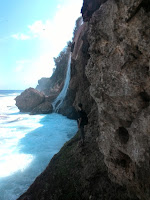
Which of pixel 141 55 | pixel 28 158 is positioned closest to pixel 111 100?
pixel 141 55

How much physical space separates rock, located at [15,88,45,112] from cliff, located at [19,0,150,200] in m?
28.3

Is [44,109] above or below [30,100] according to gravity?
below

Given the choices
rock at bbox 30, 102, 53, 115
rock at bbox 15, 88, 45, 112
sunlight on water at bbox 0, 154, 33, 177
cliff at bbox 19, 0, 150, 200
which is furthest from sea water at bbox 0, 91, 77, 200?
rock at bbox 15, 88, 45, 112

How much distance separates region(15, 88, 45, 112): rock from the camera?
117ft

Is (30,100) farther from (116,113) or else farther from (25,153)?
(116,113)

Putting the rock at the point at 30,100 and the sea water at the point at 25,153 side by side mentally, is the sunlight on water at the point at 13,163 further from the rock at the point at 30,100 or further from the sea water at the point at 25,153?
the rock at the point at 30,100

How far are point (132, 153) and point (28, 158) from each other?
1035 centimetres

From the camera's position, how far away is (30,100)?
36281 millimetres

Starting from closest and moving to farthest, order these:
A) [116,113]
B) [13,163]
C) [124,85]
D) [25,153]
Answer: [124,85], [116,113], [13,163], [25,153]

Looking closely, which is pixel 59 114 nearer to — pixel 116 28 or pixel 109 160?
pixel 109 160

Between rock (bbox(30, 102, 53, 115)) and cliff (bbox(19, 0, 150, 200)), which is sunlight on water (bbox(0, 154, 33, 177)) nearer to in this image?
cliff (bbox(19, 0, 150, 200))

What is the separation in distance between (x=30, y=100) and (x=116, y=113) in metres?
32.8

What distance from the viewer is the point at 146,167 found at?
4277 millimetres

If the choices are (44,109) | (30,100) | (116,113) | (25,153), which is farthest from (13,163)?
(30,100)
